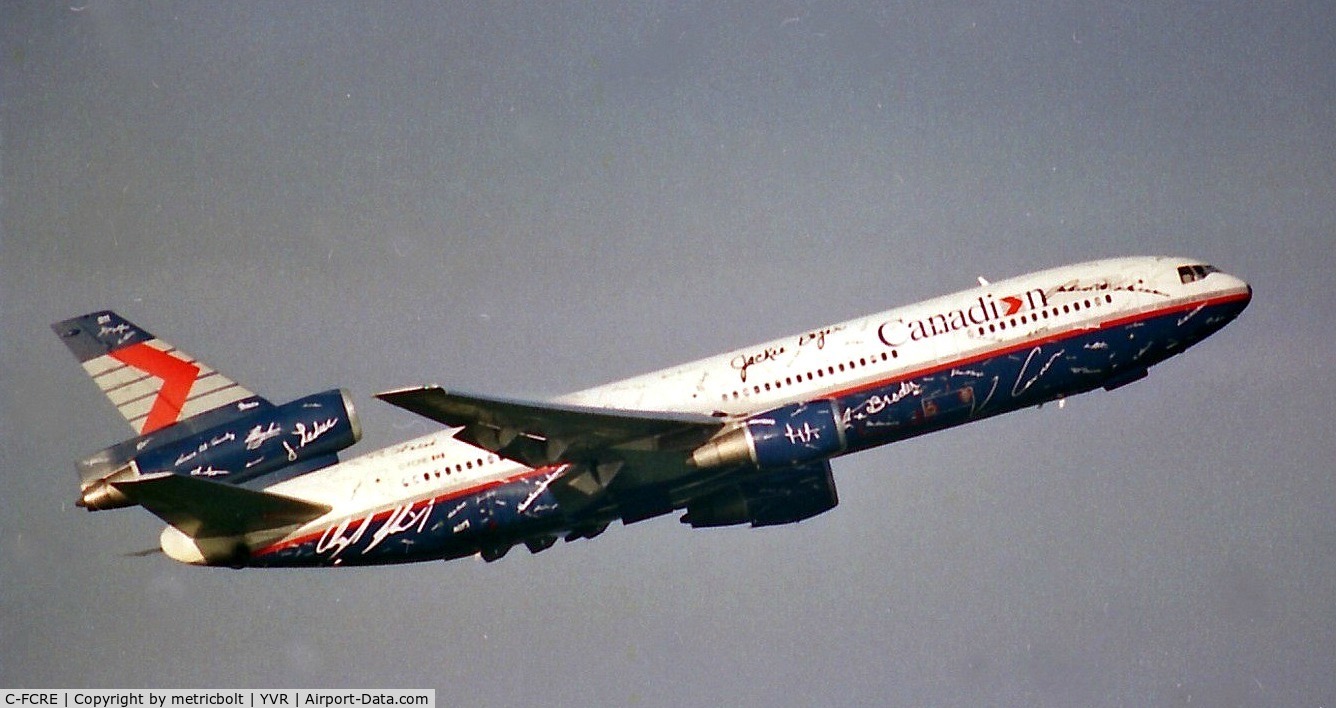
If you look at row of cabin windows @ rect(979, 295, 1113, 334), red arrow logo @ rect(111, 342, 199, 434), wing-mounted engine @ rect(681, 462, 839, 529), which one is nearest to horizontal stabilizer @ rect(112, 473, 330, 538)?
red arrow logo @ rect(111, 342, 199, 434)

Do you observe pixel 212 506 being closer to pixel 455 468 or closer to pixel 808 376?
pixel 455 468

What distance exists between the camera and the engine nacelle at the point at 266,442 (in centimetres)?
4409

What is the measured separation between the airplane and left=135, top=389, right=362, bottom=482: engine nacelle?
45 mm

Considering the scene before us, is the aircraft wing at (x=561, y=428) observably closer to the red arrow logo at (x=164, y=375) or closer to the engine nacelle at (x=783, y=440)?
the engine nacelle at (x=783, y=440)

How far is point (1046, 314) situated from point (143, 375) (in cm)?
2801

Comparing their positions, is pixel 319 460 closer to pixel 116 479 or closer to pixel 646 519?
pixel 116 479

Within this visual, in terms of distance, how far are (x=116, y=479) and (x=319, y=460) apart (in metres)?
5.71

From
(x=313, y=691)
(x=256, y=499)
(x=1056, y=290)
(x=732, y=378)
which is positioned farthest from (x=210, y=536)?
(x=1056, y=290)

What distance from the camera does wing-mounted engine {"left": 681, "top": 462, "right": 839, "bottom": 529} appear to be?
155 feet

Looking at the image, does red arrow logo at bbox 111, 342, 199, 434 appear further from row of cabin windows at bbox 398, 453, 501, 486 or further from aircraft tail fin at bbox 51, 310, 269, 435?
row of cabin windows at bbox 398, 453, 501, 486

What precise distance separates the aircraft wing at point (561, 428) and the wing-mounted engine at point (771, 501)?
5633 millimetres

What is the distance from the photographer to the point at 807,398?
42438 millimetres

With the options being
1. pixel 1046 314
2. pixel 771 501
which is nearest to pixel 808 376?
pixel 771 501

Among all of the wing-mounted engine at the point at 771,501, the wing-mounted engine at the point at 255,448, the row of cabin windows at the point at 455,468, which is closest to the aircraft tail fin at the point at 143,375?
the wing-mounted engine at the point at 255,448
